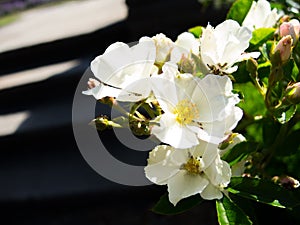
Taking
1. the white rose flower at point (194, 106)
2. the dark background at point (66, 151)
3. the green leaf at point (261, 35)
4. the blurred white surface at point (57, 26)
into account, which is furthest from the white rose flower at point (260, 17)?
the blurred white surface at point (57, 26)

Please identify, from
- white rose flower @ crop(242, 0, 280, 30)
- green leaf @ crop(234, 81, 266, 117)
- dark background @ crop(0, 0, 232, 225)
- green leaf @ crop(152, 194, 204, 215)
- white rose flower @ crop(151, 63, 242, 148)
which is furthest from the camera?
dark background @ crop(0, 0, 232, 225)

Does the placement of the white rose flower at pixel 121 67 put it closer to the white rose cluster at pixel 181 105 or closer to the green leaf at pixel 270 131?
the white rose cluster at pixel 181 105

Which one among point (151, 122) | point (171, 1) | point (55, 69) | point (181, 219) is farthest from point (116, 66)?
point (55, 69)

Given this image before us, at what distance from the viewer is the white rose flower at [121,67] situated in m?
0.57

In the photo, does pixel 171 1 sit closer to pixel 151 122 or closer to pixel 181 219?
pixel 181 219

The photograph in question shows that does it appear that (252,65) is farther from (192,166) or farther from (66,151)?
(66,151)

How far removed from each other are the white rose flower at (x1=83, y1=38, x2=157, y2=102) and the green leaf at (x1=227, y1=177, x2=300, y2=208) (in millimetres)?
195

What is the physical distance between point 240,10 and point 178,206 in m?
0.36

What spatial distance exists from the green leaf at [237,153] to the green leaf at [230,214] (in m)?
0.06

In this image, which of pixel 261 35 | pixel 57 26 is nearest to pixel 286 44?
pixel 261 35

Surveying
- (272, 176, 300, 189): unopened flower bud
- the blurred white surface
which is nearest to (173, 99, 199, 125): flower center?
(272, 176, 300, 189): unopened flower bud

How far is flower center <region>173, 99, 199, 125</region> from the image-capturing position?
546 mm

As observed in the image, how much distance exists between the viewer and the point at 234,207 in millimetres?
624

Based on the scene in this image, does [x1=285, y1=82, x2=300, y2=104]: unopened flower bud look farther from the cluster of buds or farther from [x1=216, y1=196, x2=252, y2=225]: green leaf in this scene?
[x1=216, y1=196, x2=252, y2=225]: green leaf
